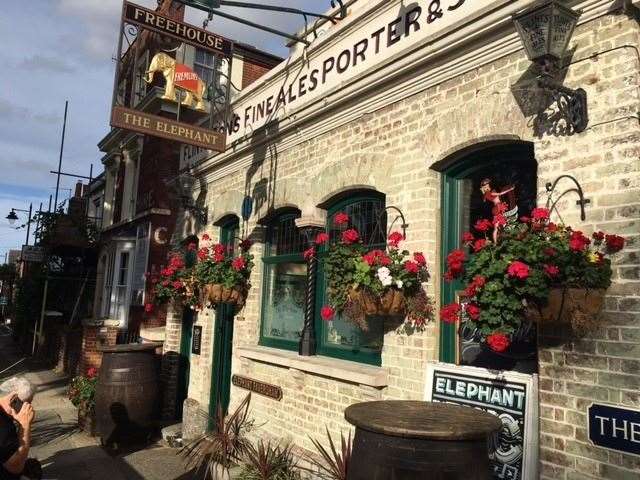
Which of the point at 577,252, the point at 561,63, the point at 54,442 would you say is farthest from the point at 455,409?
the point at 54,442

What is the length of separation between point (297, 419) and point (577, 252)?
12.1 ft

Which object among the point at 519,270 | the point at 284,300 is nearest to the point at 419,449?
the point at 519,270

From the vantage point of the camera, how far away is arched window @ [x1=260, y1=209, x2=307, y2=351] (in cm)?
659

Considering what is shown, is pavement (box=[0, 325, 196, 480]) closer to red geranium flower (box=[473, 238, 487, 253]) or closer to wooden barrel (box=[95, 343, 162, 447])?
wooden barrel (box=[95, 343, 162, 447])

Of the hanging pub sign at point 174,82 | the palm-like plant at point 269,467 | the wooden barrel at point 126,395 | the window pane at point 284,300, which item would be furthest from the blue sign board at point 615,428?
the wooden barrel at point 126,395

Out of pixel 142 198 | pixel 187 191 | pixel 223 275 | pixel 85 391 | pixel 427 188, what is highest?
pixel 142 198

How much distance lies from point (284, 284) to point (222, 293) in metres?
0.85

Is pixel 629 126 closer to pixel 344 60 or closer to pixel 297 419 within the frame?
pixel 344 60

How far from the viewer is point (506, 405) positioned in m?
3.76

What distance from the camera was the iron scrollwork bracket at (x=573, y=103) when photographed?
3525 mm

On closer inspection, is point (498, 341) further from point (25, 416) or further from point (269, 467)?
point (25, 416)

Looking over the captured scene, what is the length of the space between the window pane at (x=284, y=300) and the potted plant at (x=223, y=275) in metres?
0.32

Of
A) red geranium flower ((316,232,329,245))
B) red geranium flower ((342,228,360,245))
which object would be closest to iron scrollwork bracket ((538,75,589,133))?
red geranium flower ((342,228,360,245))

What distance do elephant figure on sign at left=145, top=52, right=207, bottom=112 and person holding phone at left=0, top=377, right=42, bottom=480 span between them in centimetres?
477
